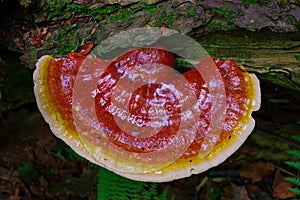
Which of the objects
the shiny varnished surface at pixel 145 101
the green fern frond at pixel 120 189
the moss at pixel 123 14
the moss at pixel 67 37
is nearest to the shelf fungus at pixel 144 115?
the shiny varnished surface at pixel 145 101

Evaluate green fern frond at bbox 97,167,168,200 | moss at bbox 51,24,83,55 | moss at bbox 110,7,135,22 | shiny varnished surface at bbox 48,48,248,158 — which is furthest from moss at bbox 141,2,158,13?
green fern frond at bbox 97,167,168,200

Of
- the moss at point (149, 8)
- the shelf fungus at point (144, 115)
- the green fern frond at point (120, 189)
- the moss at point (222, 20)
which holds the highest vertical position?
the moss at point (149, 8)

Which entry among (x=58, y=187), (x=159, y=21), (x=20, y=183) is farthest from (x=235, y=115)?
(x=20, y=183)

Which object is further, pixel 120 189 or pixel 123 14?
pixel 120 189

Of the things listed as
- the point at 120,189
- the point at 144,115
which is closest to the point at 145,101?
the point at 144,115

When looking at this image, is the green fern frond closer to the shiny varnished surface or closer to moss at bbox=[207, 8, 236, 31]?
the shiny varnished surface

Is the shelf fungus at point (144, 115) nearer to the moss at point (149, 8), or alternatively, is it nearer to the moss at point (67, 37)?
the moss at point (67, 37)

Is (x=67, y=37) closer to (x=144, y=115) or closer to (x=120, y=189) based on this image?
(x=144, y=115)

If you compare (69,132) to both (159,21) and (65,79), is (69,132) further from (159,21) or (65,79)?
(159,21)

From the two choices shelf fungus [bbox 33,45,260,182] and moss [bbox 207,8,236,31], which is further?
moss [bbox 207,8,236,31]
